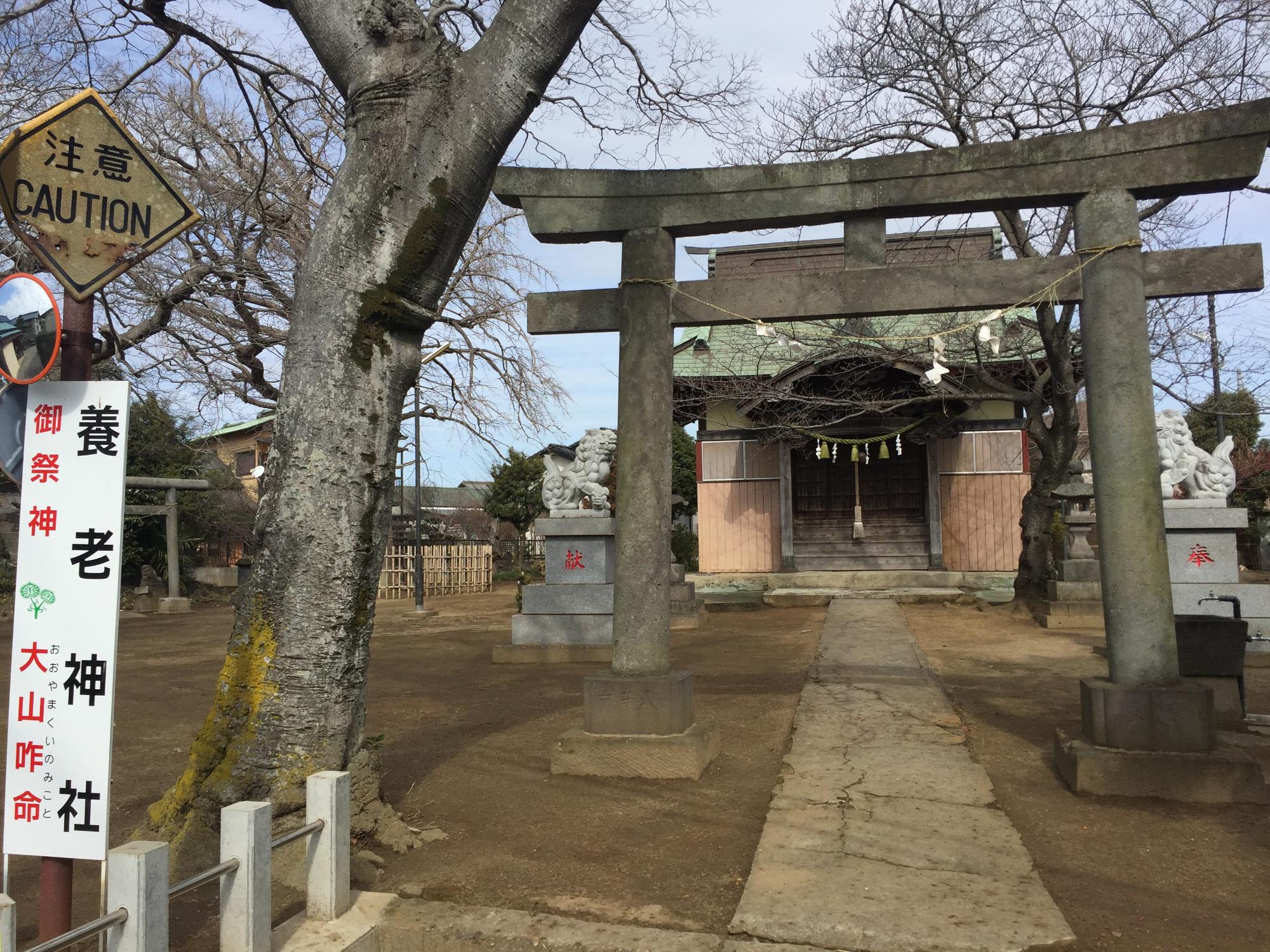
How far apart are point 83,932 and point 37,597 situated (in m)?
1.07

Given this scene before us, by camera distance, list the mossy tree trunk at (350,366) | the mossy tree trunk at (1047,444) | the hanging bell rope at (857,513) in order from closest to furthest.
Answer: the mossy tree trunk at (350,366), the mossy tree trunk at (1047,444), the hanging bell rope at (857,513)

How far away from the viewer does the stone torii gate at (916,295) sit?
17.1 ft

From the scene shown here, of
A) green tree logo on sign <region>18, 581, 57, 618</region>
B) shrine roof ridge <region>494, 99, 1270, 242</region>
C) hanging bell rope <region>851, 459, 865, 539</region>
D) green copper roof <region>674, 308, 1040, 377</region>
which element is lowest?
green tree logo on sign <region>18, 581, 57, 618</region>

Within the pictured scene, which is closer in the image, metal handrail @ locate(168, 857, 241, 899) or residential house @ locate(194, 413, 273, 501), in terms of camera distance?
metal handrail @ locate(168, 857, 241, 899)

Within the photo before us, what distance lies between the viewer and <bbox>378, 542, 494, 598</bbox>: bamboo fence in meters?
25.6

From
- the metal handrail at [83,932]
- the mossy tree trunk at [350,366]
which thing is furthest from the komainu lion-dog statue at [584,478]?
the metal handrail at [83,932]

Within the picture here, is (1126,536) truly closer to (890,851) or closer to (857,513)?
(890,851)

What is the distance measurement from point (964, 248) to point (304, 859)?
17662mm

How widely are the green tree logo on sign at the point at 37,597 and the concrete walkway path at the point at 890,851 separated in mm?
2679

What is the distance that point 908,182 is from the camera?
580 centimetres

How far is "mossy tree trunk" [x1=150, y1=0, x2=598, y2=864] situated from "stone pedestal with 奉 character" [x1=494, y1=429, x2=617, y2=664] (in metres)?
6.66

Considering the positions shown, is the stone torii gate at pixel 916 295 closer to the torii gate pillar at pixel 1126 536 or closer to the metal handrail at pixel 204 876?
the torii gate pillar at pixel 1126 536

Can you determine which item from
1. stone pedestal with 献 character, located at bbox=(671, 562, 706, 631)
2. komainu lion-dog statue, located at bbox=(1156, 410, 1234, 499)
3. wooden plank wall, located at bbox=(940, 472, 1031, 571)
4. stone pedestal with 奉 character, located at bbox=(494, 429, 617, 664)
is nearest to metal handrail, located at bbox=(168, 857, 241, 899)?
stone pedestal with 奉 character, located at bbox=(494, 429, 617, 664)

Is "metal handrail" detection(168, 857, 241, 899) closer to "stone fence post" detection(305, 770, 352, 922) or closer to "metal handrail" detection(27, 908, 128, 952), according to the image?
"metal handrail" detection(27, 908, 128, 952)
